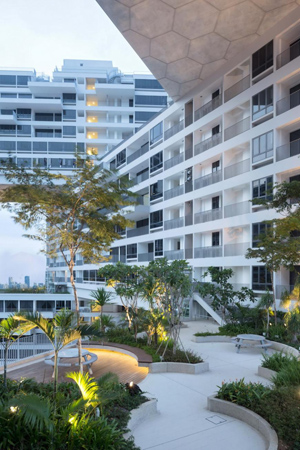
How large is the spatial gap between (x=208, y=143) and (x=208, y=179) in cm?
258

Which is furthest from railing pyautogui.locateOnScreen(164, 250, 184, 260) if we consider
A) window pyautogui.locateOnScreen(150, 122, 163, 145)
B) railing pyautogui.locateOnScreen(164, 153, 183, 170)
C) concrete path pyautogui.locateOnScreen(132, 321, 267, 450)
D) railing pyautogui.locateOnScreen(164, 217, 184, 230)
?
concrete path pyautogui.locateOnScreen(132, 321, 267, 450)

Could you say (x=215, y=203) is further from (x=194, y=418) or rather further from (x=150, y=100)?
(x=150, y=100)

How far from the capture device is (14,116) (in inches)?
2000

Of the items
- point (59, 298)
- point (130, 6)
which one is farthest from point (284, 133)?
point (59, 298)

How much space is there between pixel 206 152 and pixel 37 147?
1333 inches

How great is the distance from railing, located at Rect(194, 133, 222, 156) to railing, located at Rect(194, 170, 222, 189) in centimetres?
200

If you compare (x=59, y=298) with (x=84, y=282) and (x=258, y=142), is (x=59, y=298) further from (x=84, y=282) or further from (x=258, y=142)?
(x=258, y=142)

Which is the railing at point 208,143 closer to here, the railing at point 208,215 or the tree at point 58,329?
the railing at point 208,215

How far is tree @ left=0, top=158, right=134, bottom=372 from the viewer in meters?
11.0

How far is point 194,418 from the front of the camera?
7.56 m

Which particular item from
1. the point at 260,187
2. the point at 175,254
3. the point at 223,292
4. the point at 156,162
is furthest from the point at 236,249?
the point at 156,162

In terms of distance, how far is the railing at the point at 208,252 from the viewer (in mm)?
23562

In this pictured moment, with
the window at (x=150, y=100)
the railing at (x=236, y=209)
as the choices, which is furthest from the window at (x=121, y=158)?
the railing at (x=236, y=209)

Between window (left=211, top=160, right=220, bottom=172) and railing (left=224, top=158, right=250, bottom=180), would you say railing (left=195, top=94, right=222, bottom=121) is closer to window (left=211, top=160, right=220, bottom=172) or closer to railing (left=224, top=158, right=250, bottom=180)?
window (left=211, top=160, right=220, bottom=172)
